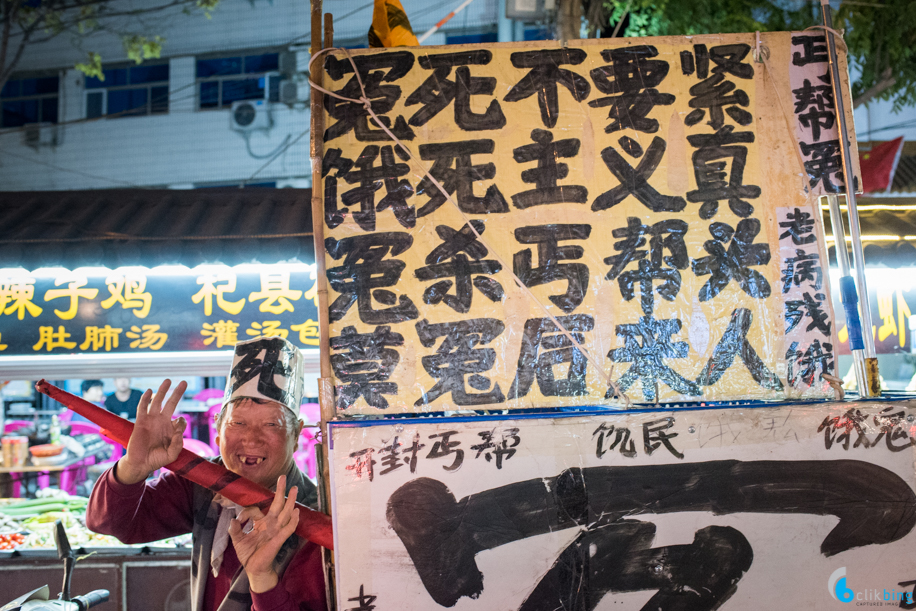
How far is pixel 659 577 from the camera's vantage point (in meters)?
1.96

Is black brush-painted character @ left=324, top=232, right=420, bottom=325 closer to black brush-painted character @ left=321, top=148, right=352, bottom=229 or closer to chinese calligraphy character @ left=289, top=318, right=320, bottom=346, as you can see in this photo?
black brush-painted character @ left=321, top=148, right=352, bottom=229

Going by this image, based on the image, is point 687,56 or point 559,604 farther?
point 687,56

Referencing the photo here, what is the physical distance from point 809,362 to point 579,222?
0.93 m

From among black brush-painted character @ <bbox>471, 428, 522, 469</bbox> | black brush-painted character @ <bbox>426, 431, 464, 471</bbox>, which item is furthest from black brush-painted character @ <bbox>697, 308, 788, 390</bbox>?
black brush-painted character @ <bbox>426, 431, 464, 471</bbox>

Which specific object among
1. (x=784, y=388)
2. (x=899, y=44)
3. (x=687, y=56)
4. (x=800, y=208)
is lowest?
(x=784, y=388)

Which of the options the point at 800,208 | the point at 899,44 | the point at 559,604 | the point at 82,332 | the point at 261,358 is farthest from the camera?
the point at 899,44

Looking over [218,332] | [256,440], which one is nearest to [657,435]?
[256,440]

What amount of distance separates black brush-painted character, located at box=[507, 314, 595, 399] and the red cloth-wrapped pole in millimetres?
830

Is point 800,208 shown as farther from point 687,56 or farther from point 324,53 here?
point 324,53

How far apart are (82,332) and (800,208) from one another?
20.7 feet

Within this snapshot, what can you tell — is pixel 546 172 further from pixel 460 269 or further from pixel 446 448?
pixel 446 448

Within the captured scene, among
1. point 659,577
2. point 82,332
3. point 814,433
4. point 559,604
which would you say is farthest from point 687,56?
point 82,332

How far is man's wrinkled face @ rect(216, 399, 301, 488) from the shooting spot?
2.72m

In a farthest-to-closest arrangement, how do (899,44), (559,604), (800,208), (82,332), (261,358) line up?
(899,44) → (82,332) → (261,358) → (800,208) → (559,604)
